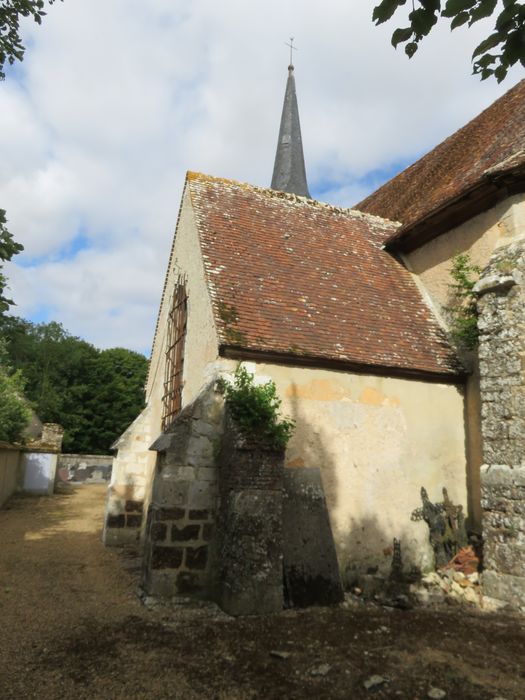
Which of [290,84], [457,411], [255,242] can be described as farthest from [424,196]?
[290,84]

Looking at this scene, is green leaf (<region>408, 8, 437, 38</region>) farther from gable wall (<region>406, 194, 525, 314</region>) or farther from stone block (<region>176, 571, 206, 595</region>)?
stone block (<region>176, 571, 206, 595</region>)

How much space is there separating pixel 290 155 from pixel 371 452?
16.0 metres

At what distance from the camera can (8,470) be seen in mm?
17859

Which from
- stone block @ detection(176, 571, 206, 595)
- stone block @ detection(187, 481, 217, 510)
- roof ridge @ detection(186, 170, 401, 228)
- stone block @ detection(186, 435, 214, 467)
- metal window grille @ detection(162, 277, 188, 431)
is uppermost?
roof ridge @ detection(186, 170, 401, 228)

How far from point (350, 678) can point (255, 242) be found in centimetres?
707

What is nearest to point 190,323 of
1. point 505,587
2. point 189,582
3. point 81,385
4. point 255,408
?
point 255,408

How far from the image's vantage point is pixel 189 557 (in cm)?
626

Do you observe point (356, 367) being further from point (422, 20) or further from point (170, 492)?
point (422, 20)

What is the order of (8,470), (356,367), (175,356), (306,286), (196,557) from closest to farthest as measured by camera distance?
(196,557)
(356,367)
(306,286)
(175,356)
(8,470)

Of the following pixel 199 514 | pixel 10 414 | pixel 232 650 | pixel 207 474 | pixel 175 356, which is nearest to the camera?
pixel 232 650

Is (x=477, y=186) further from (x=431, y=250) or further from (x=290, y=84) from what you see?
(x=290, y=84)

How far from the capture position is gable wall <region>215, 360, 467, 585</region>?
7.34m

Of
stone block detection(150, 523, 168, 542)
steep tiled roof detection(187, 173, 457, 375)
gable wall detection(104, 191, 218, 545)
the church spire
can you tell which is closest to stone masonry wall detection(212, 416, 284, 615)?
stone block detection(150, 523, 168, 542)

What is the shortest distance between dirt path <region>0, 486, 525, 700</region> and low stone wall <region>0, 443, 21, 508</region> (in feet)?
35.4
